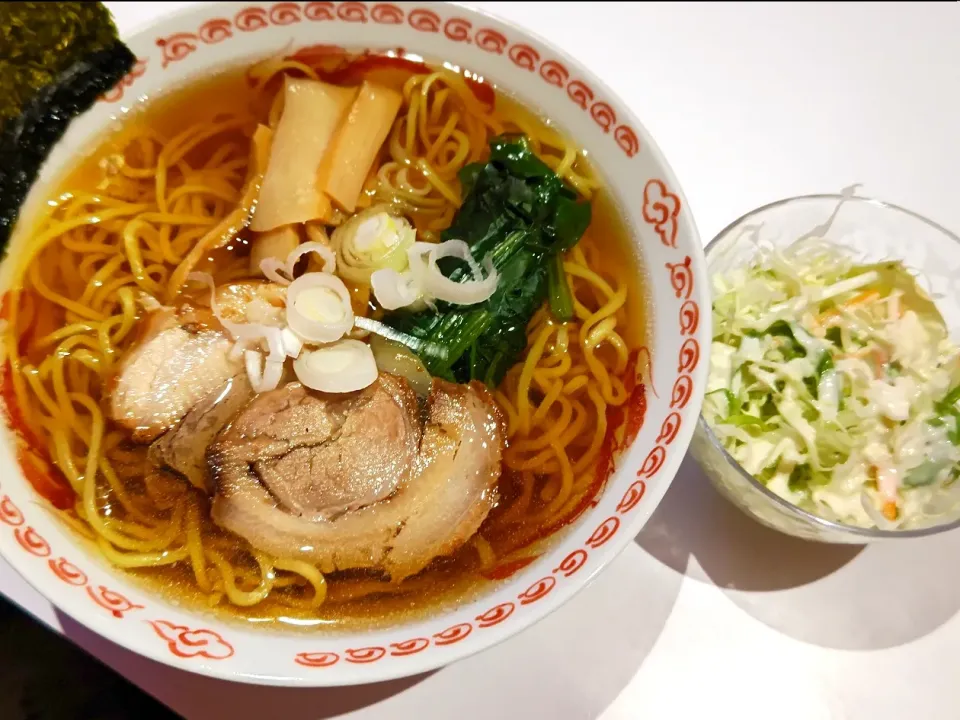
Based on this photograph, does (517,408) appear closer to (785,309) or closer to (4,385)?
(785,309)

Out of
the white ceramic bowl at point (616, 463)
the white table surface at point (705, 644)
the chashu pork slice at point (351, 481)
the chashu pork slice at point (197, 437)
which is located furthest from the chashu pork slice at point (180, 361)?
the white table surface at point (705, 644)

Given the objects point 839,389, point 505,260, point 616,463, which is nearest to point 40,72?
point 505,260

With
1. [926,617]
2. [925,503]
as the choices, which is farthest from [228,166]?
[926,617]

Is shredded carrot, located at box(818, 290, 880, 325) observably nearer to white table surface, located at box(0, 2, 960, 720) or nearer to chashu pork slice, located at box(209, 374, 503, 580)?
white table surface, located at box(0, 2, 960, 720)

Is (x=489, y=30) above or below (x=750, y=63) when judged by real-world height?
below

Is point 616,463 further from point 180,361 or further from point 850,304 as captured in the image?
point 180,361

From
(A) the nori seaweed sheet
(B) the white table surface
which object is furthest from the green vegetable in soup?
(A) the nori seaweed sheet

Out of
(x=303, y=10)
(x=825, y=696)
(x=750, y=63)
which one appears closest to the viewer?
(x=825, y=696)
